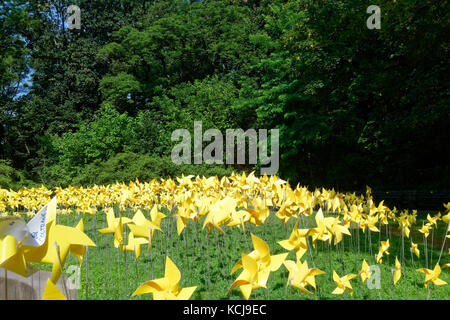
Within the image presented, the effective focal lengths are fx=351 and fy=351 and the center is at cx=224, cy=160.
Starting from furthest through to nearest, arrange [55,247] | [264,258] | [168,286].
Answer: [264,258] → [55,247] → [168,286]

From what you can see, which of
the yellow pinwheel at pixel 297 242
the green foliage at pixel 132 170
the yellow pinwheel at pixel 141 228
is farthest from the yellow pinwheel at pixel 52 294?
the green foliage at pixel 132 170

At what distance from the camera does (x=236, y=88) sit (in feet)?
60.2

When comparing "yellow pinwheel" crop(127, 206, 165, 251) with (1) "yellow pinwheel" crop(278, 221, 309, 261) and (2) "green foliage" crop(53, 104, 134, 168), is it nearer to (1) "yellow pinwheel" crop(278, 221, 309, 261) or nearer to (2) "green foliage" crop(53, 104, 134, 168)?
(1) "yellow pinwheel" crop(278, 221, 309, 261)

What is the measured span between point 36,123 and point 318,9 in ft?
56.9

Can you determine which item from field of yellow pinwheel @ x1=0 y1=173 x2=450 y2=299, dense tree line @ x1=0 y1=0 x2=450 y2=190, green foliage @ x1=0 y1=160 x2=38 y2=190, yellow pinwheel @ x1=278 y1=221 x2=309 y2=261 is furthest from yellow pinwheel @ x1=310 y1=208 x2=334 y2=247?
green foliage @ x1=0 y1=160 x2=38 y2=190

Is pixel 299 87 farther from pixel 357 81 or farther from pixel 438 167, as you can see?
pixel 438 167

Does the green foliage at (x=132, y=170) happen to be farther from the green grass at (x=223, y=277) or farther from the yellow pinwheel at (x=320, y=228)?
the yellow pinwheel at (x=320, y=228)

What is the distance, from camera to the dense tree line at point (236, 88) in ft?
29.9

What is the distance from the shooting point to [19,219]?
1083 millimetres

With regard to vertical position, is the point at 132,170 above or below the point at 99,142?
below

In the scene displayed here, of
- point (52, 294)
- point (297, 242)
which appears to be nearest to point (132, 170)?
point (297, 242)

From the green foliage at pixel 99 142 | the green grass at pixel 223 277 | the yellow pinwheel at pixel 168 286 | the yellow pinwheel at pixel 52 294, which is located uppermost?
the green foliage at pixel 99 142

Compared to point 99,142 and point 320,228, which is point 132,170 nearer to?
point 99,142
